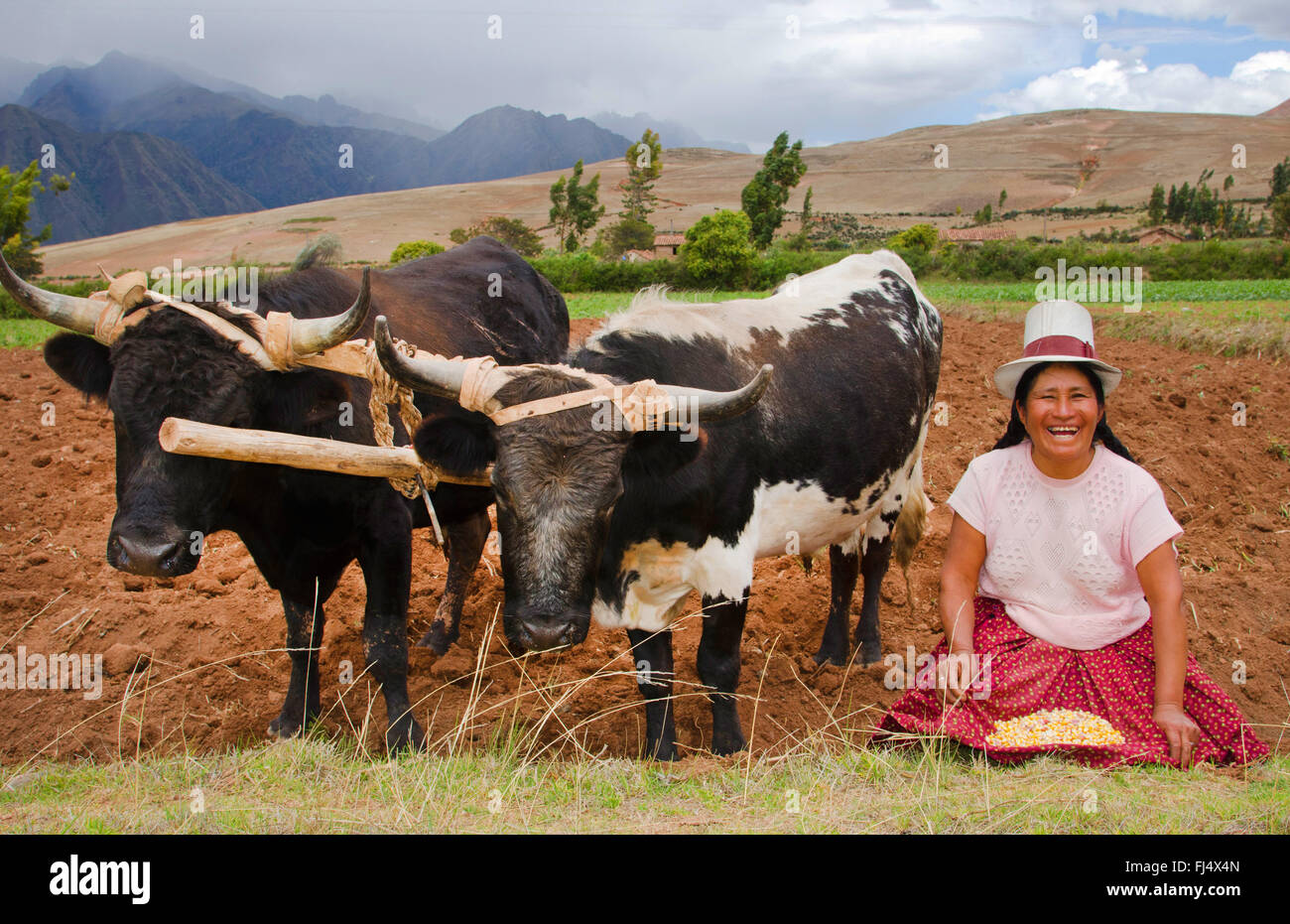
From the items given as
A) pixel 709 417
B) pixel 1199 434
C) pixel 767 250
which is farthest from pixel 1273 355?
pixel 767 250

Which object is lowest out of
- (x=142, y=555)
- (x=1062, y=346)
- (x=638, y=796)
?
(x=638, y=796)

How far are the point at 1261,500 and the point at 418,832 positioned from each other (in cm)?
782

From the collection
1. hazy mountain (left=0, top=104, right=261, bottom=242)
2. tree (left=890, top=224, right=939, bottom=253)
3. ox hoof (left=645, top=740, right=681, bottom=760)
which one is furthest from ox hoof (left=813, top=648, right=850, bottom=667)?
hazy mountain (left=0, top=104, right=261, bottom=242)

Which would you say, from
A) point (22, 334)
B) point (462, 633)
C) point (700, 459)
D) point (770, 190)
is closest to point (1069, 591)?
point (700, 459)

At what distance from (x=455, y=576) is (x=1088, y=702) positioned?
3.89 meters

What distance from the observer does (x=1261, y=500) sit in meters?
7.53

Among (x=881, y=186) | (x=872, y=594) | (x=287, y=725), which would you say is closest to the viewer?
(x=287, y=725)

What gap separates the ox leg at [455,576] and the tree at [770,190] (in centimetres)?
5751

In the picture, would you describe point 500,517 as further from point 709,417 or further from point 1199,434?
point 1199,434

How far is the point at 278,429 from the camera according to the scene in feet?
12.4

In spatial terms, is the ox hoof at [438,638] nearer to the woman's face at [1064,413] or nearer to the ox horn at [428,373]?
the ox horn at [428,373]

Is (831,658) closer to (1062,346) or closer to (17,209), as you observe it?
(1062,346)

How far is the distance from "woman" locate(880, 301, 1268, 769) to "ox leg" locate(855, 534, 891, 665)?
1.74 m
